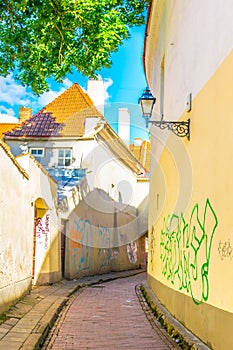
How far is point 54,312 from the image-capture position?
28.8 ft

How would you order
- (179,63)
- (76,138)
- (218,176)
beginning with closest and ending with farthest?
(218,176), (179,63), (76,138)

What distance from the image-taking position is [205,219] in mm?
6074

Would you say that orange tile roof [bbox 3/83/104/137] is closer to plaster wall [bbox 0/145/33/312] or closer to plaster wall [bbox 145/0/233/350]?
plaster wall [bbox 0/145/33/312]

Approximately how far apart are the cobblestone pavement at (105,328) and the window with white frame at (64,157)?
11857mm

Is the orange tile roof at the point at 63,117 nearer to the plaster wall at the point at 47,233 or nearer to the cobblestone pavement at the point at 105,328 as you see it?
the plaster wall at the point at 47,233

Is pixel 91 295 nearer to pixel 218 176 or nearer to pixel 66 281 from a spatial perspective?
pixel 66 281

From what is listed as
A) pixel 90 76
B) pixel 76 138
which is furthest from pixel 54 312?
pixel 76 138

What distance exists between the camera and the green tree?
390 inches

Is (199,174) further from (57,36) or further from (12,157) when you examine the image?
(57,36)

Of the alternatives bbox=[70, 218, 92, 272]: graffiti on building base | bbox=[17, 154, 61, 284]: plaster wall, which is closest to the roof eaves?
bbox=[17, 154, 61, 284]: plaster wall

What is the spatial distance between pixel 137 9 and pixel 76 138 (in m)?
9.80

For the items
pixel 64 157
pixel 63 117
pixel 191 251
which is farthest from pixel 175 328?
pixel 63 117

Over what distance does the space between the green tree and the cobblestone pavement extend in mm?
5478

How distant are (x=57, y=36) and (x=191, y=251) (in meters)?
6.04
